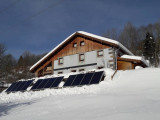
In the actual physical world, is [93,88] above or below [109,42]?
below

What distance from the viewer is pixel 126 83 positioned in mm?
12352

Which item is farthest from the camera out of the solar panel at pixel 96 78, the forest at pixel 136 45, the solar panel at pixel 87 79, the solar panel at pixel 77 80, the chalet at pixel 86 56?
the forest at pixel 136 45

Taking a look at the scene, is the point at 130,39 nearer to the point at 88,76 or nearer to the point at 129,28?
the point at 129,28

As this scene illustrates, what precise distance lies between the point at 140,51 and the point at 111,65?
3130 centimetres

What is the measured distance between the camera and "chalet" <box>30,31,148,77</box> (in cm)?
2111

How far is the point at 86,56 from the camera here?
23266 mm

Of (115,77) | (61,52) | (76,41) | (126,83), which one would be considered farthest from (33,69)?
(126,83)

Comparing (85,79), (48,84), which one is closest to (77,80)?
(85,79)

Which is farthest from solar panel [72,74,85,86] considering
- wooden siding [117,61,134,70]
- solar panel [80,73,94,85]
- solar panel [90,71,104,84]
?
wooden siding [117,61,134,70]

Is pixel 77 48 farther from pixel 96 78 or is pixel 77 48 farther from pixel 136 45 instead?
pixel 136 45

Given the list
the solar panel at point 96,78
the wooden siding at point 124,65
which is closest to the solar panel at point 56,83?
the solar panel at point 96,78

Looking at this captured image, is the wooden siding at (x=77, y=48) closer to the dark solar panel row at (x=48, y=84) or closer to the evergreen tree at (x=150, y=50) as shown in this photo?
the dark solar panel row at (x=48, y=84)

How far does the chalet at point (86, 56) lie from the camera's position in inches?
831

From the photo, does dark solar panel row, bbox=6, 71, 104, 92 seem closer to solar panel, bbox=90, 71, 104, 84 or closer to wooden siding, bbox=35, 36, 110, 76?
solar panel, bbox=90, 71, 104, 84
